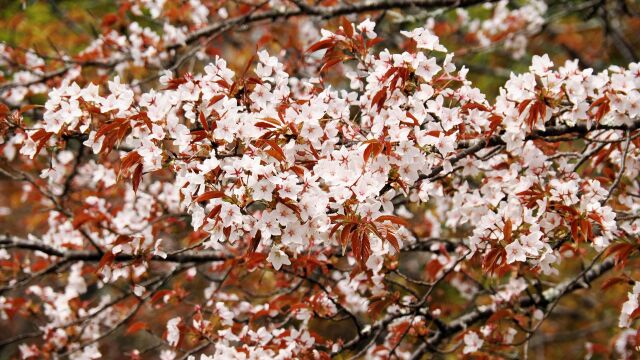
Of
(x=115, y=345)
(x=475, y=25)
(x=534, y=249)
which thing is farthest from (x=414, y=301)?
(x=115, y=345)

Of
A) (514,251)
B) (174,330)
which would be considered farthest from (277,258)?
(174,330)

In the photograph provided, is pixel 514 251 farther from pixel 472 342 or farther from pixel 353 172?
pixel 472 342

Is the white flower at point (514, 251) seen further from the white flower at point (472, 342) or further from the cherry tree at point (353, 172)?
the white flower at point (472, 342)

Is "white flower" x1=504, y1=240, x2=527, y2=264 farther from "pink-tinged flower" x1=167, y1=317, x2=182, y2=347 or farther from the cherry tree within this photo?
"pink-tinged flower" x1=167, y1=317, x2=182, y2=347

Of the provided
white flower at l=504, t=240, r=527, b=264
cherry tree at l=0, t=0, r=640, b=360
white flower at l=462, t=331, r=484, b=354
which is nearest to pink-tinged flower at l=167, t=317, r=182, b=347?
cherry tree at l=0, t=0, r=640, b=360

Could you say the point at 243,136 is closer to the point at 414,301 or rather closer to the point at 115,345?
the point at 414,301

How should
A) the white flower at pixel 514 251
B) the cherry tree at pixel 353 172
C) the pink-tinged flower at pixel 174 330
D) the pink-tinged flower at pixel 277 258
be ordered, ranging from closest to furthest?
the cherry tree at pixel 353 172, the white flower at pixel 514 251, the pink-tinged flower at pixel 277 258, the pink-tinged flower at pixel 174 330

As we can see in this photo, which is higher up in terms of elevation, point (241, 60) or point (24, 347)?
point (241, 60)

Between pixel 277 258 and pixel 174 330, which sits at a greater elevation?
pixel 277 258

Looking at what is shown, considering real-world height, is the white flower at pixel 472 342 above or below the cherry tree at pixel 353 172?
below

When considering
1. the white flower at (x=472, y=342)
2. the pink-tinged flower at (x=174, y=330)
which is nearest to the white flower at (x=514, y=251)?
the white flower at (x=472, y=342)

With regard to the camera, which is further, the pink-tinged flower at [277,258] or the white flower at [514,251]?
the pink-tinged flower at [277,258]

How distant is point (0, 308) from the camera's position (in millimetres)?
3498

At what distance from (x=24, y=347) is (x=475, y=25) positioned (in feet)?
16.4
